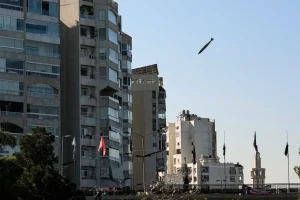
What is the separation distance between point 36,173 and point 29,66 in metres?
40.8

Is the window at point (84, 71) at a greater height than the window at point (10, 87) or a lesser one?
greater

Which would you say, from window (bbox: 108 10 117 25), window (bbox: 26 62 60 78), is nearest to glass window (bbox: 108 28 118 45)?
window (bbox: 108 10 117 25)

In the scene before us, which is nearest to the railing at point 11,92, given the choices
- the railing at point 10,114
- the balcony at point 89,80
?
the railing at point 10,114

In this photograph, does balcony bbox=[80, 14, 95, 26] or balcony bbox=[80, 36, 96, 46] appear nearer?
balcony bbox=[80, 36, 96, 46]

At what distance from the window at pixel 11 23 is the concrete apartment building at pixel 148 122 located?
A: 50821 millimetres

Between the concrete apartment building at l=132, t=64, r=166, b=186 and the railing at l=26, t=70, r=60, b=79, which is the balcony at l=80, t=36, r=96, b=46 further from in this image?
the concrete apartment building at l=132, t=64, r=166, b=186

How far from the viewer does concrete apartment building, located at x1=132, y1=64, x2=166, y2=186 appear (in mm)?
164125

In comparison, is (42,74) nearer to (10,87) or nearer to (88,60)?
(10,87)

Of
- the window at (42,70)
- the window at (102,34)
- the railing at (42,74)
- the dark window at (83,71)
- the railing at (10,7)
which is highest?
the railing at (10,7)

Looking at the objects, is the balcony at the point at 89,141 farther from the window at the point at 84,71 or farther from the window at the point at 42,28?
the window at the point at 42,28

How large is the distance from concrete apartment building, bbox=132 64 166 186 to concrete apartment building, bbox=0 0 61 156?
4681 centimetres

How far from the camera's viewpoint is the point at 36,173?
7456 cm

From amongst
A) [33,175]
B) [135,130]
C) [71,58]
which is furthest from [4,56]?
[135,130]

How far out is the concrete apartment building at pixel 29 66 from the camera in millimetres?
111000
